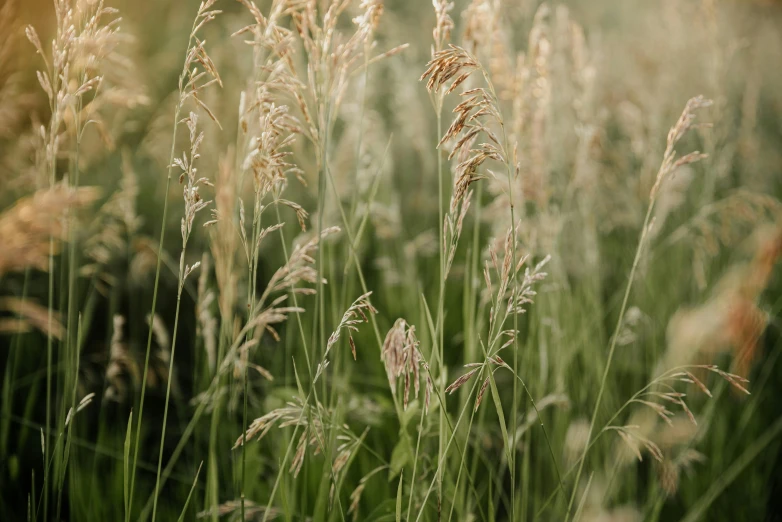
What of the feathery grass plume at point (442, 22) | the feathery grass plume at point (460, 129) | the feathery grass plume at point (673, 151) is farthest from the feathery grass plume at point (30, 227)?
the feathery grass plume at point (673, 151)

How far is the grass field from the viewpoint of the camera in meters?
1.17

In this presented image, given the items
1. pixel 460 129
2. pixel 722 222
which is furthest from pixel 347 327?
pixel 722 222

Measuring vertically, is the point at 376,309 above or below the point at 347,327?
below

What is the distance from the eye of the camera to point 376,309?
204cm

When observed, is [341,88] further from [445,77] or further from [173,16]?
[173,16]

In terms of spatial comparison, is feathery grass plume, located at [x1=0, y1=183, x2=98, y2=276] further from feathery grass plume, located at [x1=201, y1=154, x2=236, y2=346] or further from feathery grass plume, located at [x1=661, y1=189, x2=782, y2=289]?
feathery grass plume, located at [x1=661, y1=189, x2=782, y2=289]

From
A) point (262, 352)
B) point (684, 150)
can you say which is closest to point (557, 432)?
point (262, 352)

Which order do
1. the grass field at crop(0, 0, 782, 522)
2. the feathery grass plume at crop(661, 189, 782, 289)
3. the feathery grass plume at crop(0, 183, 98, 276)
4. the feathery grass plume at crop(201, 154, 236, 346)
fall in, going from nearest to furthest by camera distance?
the feathery grass plume at crop(0, 183, 98, 276)
the grass field at crop(0, 0, 782, 522)
the feathery grass plume at crop(201, 154, 236, 346)
the feathery grass plume at crop(661, 189, 782, 289)

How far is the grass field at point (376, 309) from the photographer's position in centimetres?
117

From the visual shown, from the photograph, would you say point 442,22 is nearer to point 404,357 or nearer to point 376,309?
point 404,357

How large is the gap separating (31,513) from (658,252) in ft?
10.4

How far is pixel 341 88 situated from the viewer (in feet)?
4.20

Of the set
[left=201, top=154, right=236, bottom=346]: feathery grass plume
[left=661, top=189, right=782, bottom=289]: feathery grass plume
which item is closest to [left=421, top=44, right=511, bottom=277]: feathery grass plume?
[left=201, top=154, right=236, bottom=346]: feathery grass plume

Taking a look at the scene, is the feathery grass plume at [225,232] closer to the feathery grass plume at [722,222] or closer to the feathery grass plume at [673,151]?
the feathery grass plume at [673,151]
